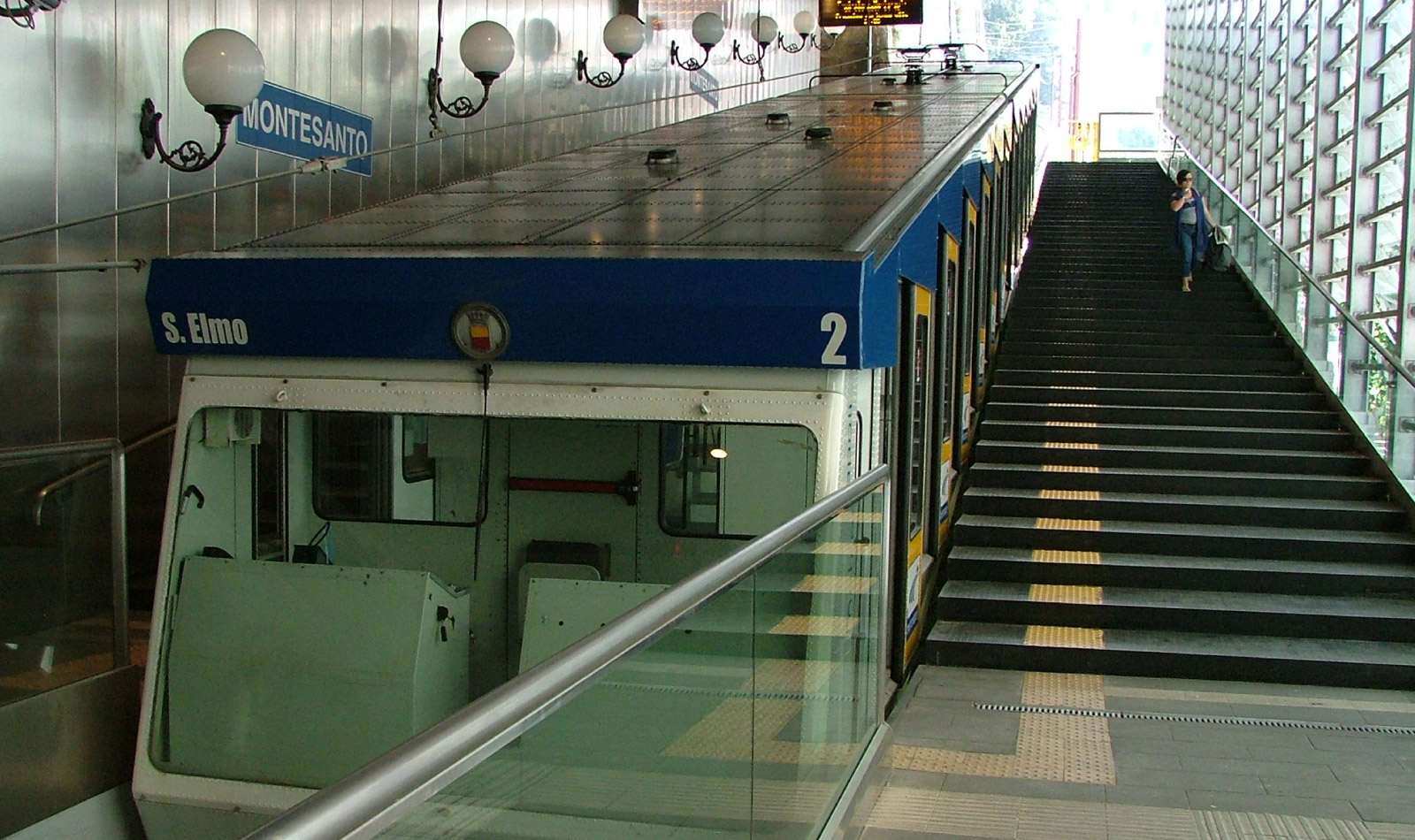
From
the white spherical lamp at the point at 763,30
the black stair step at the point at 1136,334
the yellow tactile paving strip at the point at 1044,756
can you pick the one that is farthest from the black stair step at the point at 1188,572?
the white spherical lamp at the point at 763,30

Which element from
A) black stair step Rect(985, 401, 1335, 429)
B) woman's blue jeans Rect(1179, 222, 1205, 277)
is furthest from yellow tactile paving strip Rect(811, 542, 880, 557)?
woman's blue jeans Rect(1179, 222, 1205, 277)

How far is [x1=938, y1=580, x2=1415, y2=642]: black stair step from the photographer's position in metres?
7.57

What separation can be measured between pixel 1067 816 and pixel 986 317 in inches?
223

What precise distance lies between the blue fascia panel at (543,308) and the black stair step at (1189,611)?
345 cm

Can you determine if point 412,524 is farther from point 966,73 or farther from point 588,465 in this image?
point 966,73

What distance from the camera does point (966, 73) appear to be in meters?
17.9

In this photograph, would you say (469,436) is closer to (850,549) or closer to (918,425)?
(850,549)

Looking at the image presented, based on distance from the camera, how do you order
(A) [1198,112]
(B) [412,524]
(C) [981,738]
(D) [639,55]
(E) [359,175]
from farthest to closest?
(A) [1198,112], (D) [639,55], (E) [359,175], (C) [981,738], (B) [412,524]

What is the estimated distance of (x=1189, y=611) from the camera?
7.74 meters

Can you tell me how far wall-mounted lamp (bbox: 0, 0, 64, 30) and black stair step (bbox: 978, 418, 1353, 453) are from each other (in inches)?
280

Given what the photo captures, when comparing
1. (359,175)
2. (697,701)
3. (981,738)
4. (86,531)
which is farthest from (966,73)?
(697,701)

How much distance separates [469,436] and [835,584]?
2.10 m

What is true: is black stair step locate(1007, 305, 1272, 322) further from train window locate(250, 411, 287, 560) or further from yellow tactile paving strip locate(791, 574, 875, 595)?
train window locate(250, 411, 287, 560)

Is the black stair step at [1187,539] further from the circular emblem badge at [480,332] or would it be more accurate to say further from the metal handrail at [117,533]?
the metal handrail at [117,533]
